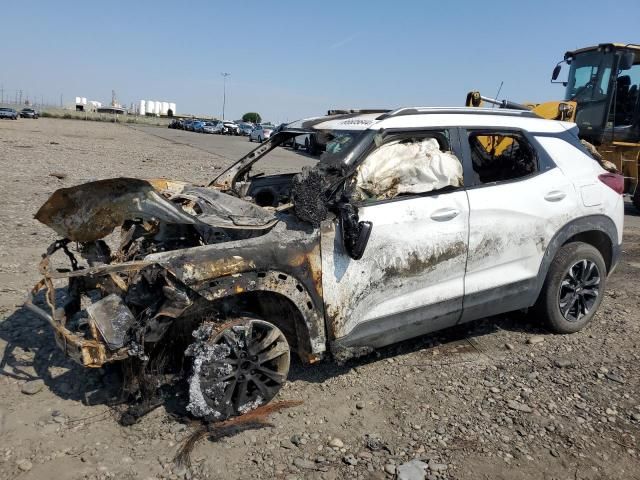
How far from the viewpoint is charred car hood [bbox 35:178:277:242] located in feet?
10.8

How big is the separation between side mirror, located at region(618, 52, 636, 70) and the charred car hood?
10.8 m

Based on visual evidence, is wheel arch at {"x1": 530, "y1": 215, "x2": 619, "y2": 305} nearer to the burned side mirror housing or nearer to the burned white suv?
the burned white suv

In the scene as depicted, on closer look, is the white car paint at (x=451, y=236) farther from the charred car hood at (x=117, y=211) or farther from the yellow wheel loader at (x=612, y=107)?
the yellow wheel loader at (x=612, y=107)

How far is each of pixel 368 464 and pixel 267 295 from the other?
1.16 metres

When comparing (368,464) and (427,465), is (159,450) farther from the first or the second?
(427,465)

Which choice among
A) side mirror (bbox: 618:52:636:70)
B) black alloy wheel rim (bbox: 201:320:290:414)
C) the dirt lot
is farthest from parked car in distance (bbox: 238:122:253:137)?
black alloy wheel rim (bbox: 201:320:290:414)

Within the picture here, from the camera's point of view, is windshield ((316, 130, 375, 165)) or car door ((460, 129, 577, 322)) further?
car door ((460, 129, 577, 322))

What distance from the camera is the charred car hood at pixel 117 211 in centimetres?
329

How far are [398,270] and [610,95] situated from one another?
423 inches

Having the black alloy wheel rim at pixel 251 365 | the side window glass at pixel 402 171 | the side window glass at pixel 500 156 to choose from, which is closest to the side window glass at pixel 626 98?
the side window glass at pixel 500 156

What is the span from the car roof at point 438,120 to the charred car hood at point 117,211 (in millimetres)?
985

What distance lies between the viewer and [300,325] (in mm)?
3430

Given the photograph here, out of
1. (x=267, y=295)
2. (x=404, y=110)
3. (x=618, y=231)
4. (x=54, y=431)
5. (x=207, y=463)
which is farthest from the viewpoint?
(x=618, y=231)

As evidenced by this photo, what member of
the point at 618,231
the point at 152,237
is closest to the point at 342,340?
the point at 152,237
